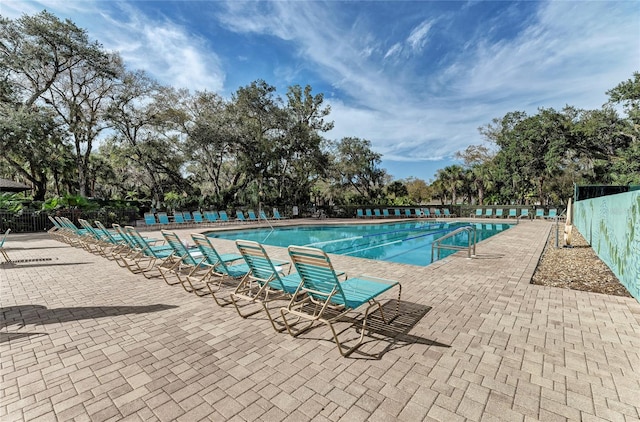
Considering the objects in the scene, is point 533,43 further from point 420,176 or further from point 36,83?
point 420,176

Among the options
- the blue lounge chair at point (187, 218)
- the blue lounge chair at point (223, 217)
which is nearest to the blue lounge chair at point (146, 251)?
the blue lounge chair at point (187, 218)

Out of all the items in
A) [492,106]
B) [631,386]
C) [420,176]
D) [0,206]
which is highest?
[492,106]

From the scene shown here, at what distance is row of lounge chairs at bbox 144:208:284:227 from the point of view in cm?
1852

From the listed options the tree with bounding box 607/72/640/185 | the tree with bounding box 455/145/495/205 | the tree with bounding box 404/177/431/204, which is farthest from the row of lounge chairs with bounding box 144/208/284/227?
the tree with bounding box 404/177/431/204

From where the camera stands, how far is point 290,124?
25.6m

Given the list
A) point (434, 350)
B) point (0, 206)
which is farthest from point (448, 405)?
point (0, 206)

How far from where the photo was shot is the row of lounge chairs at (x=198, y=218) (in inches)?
729

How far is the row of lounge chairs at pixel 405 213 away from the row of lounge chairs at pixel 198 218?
8297mm

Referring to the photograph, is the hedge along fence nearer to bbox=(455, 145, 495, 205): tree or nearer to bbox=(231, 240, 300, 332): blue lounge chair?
bbox=(231, 240, 300, 332): blue lounge chair

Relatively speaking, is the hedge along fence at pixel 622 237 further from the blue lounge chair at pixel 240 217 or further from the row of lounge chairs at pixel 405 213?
the row of lounge chairs at pixel 405 213

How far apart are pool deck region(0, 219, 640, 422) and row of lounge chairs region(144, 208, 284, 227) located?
14535 millimetres

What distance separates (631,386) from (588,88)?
28.9 metres

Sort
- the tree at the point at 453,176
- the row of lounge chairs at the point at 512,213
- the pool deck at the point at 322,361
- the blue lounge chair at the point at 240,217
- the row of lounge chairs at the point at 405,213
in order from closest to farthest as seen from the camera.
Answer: the pool deck at the point at 322,361, the blue lounge chair at the point at 240,217, the row of lounge chairs at the point at 512,213, the row of lounge chairs at the point at 405,213, the tree at the point at 453,176

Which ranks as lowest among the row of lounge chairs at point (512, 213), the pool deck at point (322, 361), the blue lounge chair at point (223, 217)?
the pool deck at point (322, 361)
